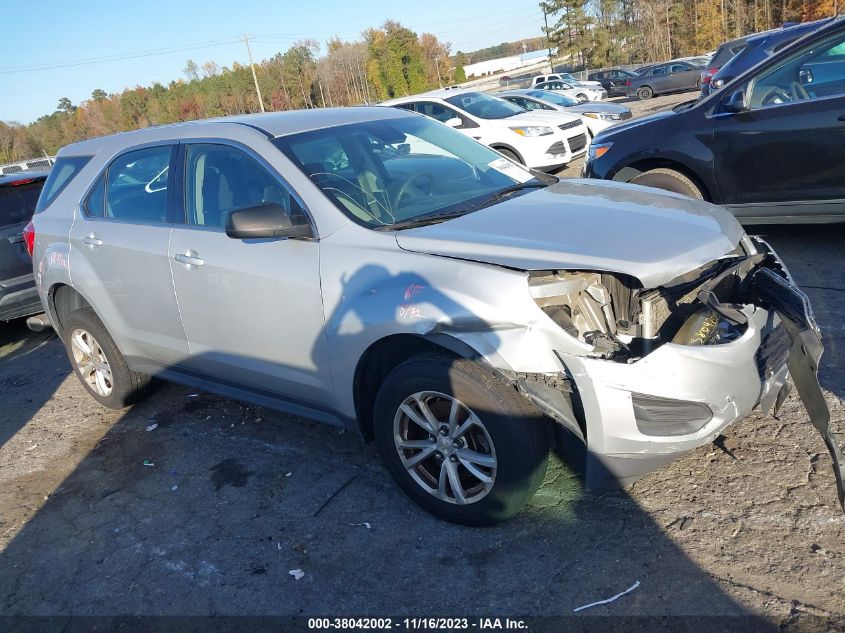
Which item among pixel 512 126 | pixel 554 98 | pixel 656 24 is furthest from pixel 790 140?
pixel 656 24

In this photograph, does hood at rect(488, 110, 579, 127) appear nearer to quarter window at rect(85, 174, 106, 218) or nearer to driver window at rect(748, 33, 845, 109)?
driver window at rect(748, 33, 845, 109)

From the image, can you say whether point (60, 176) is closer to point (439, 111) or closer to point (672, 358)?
point (672, 358)

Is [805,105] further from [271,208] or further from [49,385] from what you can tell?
[49,385]

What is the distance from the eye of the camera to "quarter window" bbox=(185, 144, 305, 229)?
357cm

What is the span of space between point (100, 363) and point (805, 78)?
5.90m

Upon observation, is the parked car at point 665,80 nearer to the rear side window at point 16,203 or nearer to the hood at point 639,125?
the hood at point 639,125

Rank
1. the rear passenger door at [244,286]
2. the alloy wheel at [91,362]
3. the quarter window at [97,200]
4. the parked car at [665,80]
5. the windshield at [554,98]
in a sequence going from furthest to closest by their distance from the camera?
the parked car at [665,80] < the windshield at [554,98] < the alloy wheel at [91,362] < the quarter window at [97,200] < the rear passenger door at [244,286]

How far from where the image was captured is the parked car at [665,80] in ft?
97.5

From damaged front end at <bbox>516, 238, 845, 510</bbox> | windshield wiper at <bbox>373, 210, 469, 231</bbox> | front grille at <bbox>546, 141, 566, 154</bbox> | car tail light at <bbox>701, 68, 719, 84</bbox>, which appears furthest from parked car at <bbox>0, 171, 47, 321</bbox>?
car tail light at <bbox>701, 68, 719, 84</bbox>

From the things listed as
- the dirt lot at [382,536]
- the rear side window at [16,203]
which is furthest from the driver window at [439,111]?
the dirt lot at [382,536]

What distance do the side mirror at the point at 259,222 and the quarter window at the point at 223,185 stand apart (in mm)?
238

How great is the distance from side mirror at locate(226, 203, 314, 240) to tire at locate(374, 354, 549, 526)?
88 centimetres

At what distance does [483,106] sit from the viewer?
11844 millimetres

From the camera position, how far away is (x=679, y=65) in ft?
99.1
